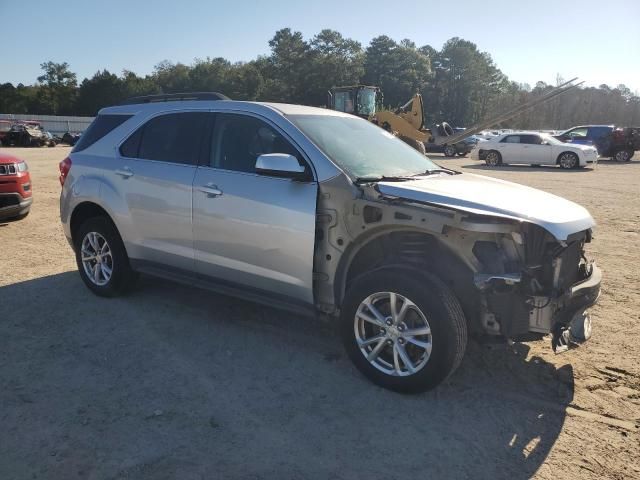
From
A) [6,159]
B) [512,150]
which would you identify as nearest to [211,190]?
[6,159]

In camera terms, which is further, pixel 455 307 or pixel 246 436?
pixel 455 307

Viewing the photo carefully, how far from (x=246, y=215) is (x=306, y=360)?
47.2 inches

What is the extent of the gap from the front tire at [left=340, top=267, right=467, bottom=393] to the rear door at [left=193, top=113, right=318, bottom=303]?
478 millimetres

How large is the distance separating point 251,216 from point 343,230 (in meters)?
0.78

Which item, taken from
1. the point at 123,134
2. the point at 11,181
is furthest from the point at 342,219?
the point at 11,181

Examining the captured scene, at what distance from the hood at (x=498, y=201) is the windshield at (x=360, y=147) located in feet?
1.03

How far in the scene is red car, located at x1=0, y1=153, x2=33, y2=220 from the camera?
25.7 ft

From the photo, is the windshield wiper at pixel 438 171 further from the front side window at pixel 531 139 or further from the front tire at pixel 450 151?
the front tire at pixel 450 151

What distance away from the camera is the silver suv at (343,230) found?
324cm

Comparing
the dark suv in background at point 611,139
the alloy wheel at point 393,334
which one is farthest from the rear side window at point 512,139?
the alloy wheel at point 393,334

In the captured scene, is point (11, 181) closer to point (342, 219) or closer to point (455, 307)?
point (342, 219)

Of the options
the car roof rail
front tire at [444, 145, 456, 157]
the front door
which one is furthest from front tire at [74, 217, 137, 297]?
front tire at [444, 145, 456, 157]

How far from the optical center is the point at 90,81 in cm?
8562

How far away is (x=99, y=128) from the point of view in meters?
5.35
